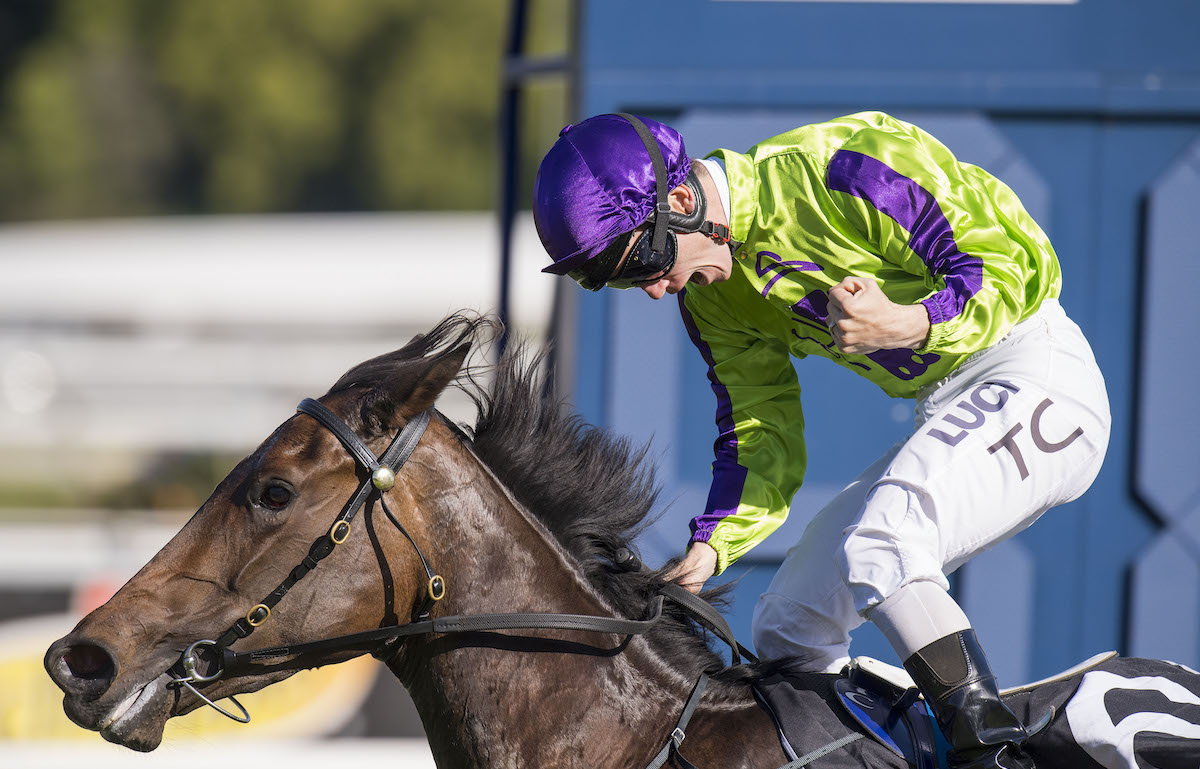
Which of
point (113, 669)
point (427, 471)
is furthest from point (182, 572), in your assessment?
point (427, 471)

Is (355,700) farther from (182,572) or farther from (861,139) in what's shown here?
(861,139)

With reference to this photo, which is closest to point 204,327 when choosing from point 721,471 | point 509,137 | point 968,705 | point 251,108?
point 509,137

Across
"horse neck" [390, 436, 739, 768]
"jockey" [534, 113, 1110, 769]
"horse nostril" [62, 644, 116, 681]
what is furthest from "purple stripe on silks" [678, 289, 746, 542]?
"horse nostril" [62, 644, 116, 681]

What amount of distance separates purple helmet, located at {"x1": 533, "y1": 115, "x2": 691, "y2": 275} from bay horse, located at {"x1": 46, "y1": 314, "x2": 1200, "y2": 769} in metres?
0.22

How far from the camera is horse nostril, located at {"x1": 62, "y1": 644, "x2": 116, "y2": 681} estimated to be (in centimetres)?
176

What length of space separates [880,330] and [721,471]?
600mm

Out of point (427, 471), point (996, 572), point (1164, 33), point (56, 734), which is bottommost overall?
point (56, 734)

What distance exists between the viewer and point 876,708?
1.92 m

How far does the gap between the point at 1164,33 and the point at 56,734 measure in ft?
16.9

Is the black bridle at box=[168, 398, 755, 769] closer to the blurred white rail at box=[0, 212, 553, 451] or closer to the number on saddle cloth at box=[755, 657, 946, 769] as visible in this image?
the number on saddle cloth at box=[755, 657, 946, 769]

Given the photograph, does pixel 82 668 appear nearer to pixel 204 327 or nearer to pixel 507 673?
pixel 507 673

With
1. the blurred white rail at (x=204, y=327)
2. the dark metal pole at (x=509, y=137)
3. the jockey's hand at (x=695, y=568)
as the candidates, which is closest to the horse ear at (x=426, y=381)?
the jockey's hand at (x=695, y=568)

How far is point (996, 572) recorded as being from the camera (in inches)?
142

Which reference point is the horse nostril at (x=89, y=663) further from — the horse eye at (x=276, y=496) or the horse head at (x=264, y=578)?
the horse eye at (x=276, y=496)
